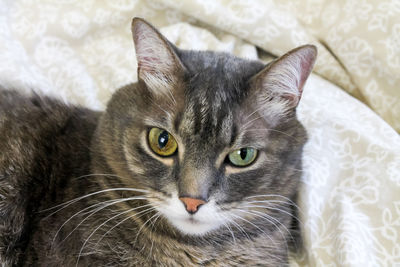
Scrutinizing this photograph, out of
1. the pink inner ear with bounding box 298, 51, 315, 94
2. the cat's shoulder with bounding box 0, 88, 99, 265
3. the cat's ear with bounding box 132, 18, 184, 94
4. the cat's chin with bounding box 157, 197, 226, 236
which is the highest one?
the pink inner ear with bounding box 298, 51, 315, 94

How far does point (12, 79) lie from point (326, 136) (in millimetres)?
1305

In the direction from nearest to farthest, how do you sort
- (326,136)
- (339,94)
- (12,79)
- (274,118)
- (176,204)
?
(176,204)
(274,118)
(326,136)
(12,79)
(339,94)

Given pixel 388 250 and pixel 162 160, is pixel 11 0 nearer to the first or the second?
pixel 162 160

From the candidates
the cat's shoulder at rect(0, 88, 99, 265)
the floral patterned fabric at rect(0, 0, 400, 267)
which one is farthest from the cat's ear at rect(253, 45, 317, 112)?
the cat's shoulder at rect(0, 88, 99, 265)

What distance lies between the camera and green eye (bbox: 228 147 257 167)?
42.4 inches

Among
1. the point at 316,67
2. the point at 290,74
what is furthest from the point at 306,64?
the point at 316,67

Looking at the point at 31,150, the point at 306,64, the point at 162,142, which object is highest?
the point at 306,64

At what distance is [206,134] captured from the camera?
3.43 feet

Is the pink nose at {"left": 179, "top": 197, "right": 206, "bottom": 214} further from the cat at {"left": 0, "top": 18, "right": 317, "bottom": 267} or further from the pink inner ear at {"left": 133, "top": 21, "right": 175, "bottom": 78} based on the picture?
the pink inner ear at {"left": 133, "top": 21, "right": 175, "bottom": 78}

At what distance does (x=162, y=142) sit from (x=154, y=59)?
0.86ft

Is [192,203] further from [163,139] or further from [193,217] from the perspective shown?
[163,139]

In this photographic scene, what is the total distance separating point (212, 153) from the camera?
1039 mm

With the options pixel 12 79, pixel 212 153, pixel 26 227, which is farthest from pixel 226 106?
pixel 12 79

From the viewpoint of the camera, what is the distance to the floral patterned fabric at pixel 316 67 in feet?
4.18
